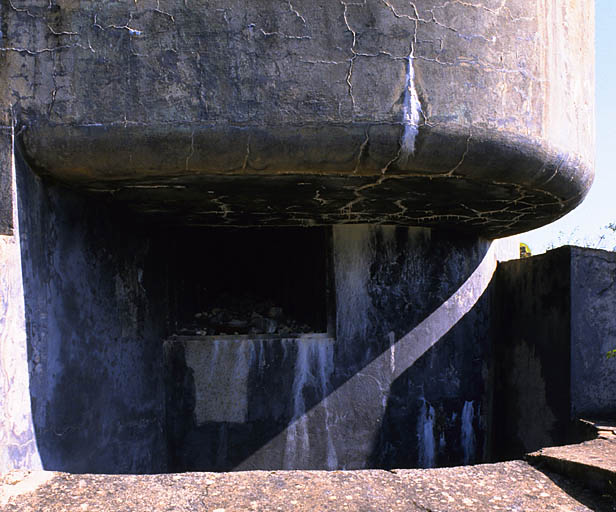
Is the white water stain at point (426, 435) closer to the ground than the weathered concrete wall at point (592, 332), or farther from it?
closer to the ground

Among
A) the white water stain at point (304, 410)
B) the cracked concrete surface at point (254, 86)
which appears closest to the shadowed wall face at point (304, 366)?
the white water stain at point (304, 410)

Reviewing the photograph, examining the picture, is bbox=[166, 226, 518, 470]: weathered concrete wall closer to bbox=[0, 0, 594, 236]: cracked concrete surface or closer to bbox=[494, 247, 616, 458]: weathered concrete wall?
bbox=[494, 247, 616, 458]: weathered concrete wall

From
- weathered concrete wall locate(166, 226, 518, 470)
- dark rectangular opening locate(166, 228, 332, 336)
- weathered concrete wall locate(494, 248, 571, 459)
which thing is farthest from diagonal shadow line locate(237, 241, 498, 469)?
dark rectangular opening locate(166, 228, 332, 336)

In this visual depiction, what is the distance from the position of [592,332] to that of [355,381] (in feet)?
4.88

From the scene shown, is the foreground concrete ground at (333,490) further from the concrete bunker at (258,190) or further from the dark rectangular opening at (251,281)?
the dark rectangular opening at (251,281)

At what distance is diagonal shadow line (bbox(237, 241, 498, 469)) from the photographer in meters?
3.43

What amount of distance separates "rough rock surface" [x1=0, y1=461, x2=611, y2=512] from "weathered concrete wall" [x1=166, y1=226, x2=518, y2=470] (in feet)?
4.86

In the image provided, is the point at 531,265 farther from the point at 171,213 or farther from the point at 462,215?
the point at 171,213

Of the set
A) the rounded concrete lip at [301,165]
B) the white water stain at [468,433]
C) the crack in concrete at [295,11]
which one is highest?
the crack in concrete at [295,11]

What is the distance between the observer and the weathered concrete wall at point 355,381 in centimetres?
340

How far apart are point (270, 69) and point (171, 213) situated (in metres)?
1.34

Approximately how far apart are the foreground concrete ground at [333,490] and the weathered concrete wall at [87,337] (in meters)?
0.42

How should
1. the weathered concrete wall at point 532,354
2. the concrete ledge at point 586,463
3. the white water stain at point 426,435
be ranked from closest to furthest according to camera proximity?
the concrete ledge at point 586,463 → the weathered concrete wall at point 532,354 → the white water stain at point 426,435

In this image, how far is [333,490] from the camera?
178 cm
